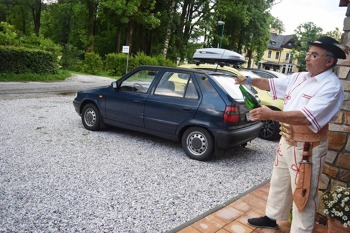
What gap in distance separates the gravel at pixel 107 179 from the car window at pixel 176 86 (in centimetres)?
112

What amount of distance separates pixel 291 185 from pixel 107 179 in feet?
8.15

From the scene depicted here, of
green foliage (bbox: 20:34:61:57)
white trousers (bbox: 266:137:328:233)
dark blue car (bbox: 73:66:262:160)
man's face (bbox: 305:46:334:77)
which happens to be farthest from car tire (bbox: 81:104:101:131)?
green foliage (bbox: 20:34:61:57)

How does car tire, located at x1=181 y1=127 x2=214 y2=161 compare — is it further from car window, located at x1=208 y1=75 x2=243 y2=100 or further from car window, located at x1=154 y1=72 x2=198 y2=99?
car window, located at x1=208 y1=75 x2=243 y2=100

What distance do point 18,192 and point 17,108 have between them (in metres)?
5.59

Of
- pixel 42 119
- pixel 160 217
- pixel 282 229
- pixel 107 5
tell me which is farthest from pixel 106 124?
pixel 107 5

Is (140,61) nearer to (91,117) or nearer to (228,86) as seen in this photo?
(91,117)

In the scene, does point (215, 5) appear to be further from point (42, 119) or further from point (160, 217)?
point (160, 217)

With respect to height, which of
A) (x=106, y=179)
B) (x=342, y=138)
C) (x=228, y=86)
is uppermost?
(x=228, y=86)

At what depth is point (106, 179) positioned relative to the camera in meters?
4.08

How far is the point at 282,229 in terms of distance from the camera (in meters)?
3.15

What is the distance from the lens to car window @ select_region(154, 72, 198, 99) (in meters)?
5.32

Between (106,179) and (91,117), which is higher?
(91,117)

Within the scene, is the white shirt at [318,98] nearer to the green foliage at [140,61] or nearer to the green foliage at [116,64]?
the green foliage at [140,61]

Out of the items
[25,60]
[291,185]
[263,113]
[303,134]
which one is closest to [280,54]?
[25,60]
